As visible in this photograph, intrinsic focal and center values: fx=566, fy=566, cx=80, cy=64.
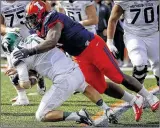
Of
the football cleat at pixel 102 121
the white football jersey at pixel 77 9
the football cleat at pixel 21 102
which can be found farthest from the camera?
the white football jersey at pixel 77 9

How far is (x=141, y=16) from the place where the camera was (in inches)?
260

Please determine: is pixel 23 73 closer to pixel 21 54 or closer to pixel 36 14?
pixel 21 54

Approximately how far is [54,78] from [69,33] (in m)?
0.56

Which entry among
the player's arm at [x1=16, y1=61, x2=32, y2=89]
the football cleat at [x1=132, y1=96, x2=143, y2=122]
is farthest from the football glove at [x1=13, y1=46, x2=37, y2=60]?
the football cleat at [x1=132, y1=96, x2=143, y2=122]

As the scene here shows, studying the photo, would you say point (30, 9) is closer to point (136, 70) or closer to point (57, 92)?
point (57, 92)

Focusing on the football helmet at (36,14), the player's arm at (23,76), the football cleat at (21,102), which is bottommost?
the football cleat at (21,102)

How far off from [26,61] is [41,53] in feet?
0.53

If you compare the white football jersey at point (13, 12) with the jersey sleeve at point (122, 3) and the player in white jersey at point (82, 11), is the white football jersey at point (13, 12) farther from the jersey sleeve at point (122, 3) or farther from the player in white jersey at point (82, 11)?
the jersey sleeve at point (122, 3)

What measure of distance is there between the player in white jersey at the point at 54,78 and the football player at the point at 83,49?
0.14 m

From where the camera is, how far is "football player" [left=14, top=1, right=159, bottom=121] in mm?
5418

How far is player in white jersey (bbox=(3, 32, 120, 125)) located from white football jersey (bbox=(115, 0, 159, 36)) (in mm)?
1392

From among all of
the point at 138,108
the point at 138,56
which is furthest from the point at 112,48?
the point at 138,108

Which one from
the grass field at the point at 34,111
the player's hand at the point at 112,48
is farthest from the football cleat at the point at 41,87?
the player's hand at the point at 112,48

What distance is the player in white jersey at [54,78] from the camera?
5.31 m
